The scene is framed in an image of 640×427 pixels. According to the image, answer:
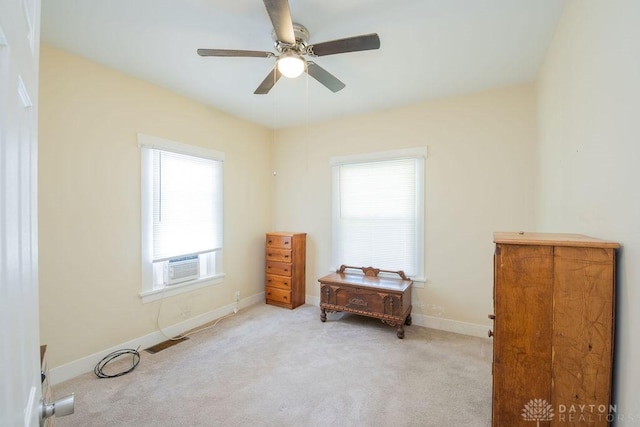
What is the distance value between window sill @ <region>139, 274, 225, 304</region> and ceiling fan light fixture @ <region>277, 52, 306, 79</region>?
8.20 ft

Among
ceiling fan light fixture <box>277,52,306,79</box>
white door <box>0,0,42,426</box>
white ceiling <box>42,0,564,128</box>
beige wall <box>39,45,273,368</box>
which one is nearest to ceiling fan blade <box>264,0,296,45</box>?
ceiling fan light fixture <box>277,52,306,79</box>

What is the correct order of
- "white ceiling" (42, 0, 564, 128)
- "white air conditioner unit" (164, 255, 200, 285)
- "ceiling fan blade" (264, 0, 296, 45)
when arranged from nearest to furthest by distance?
"ceiling fan blade" (264, 0, 296, 45), "white ceiling" (42, 0, 564, 128), "white air conditioner unit" (164, 255, 200, 285)

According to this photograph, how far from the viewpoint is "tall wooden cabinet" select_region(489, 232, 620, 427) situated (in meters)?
1.12

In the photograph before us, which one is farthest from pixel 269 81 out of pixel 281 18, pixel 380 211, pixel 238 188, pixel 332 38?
pixel 380 211

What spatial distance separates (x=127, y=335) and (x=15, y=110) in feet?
9.52

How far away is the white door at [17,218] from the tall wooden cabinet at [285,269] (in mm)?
→ 3267

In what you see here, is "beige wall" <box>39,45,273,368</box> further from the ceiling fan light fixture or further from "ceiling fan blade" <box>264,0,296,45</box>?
"ceiling fan blade" <box>264,0,296,45</box>

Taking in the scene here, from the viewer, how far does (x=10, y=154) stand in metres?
0.45

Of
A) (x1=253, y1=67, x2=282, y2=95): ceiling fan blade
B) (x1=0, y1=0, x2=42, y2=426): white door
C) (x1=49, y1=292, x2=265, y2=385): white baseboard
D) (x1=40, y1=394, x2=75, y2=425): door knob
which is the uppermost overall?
(x1=253, y1=67, x2=282, y2=95): ceiling fan blade

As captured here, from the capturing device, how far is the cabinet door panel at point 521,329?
3.96 feet

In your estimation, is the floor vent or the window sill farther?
the window sill

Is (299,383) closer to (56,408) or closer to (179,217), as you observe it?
(56,408)

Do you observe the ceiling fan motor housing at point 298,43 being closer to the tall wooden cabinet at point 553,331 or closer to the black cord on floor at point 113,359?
the tall wooden cabinet at point 553,331

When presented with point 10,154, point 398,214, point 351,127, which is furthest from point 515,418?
point 351,127
